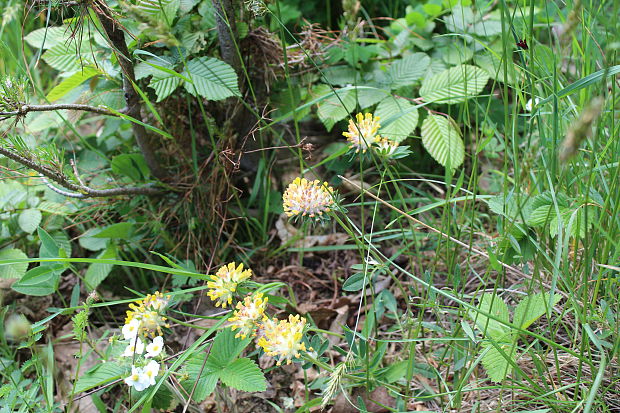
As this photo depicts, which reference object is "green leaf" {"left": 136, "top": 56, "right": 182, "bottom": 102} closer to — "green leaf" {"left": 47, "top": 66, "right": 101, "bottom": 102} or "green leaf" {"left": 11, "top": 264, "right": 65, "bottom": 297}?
"green leaf" {"left": 47, "top": 66, "right": 101, "bottom": 102}

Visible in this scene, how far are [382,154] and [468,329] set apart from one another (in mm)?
415

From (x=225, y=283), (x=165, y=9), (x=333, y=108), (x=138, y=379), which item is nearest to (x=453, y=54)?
(x=333, y=108)

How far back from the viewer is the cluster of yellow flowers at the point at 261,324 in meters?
1.07

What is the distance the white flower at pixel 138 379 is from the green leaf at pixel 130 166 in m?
0.78

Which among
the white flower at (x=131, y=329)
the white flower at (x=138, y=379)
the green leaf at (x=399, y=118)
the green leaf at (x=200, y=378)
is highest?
the green leaf at (x=399, y=118)

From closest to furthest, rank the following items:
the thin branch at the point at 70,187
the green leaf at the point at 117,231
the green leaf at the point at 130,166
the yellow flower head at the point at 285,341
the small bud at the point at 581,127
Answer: the small bud at the point at 581,127 → the yellow flower head at the point at 285,341 → the thin branch at the point at 70,187 → the green leaf at the point at 117,231 → the green leaf at the point at 130,166

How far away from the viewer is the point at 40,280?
1401mm

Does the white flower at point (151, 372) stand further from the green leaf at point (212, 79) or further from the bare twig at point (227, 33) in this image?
the bare twig at point (227, 33)

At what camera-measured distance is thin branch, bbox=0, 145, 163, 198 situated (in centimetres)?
136

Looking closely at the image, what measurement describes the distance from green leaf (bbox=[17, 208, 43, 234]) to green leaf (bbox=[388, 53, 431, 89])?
1.26m

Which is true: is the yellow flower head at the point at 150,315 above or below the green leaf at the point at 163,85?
below

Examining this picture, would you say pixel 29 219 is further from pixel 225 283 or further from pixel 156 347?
pixel 225 283

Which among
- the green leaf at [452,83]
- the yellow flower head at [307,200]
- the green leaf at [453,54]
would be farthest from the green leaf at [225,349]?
the green leaf at [453,54]

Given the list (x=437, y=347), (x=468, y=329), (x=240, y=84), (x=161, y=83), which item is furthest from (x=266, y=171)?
(x=468, y=329)
